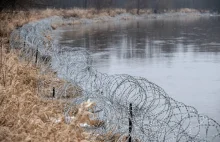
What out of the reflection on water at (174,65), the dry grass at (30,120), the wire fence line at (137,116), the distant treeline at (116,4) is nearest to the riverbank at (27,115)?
the dry grass at (30,120)

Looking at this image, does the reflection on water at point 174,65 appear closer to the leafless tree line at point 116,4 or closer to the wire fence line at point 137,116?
the wire fence line at point 137,116

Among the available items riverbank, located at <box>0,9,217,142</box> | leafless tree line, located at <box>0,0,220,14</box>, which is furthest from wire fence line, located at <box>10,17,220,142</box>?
leafless tree line, located at <box>0,0,220,14</box>

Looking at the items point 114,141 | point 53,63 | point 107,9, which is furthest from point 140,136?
point 107,9

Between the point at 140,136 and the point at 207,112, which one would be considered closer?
the point at 140,136

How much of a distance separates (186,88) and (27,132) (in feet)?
24.0

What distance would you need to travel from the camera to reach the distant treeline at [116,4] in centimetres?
1945

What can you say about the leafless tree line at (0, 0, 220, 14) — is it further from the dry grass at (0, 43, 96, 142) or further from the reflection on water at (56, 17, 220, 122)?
the dry grass at (0, 43, 96, 142)

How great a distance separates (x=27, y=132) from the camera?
608 cm

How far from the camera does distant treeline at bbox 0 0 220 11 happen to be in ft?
63.8

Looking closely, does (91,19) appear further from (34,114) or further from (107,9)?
(34,114)

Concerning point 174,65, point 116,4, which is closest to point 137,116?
point 174,65

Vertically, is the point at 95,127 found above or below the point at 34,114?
below

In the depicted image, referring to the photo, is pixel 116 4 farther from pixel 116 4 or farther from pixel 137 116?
pixel 137 116

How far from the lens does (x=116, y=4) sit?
85188 mm
